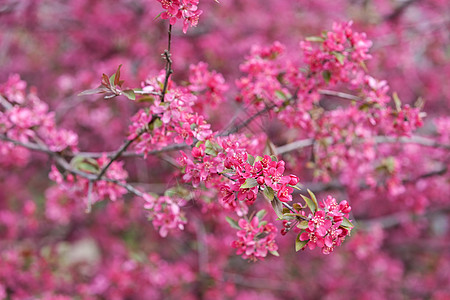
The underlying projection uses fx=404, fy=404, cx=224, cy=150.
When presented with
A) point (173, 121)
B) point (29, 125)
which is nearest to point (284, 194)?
point (173, 121)

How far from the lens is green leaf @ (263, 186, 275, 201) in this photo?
4.12 feet

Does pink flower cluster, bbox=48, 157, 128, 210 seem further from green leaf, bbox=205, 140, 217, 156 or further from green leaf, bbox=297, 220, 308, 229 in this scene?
green leaf, bbox=297, 220, 308, 229

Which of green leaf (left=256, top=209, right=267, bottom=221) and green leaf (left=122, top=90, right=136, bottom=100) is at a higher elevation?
green leaf (left=122, top=90, right=136, bottom=100)

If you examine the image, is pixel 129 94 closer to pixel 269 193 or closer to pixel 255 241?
pixel 269 193

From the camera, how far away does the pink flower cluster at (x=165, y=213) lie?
5.79 feet

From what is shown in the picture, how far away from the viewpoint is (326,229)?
126 centimetres

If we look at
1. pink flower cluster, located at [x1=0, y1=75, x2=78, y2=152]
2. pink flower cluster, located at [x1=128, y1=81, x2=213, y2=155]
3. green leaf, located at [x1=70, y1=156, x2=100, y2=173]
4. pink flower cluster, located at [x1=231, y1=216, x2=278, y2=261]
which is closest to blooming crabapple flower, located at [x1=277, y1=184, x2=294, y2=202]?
pink flower cluster, located at [x1=231, y1=216, x2=278, y2=261]

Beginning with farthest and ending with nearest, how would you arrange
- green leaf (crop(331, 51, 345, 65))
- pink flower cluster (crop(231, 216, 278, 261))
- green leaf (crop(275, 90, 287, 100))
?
green leaf (crop(275, 90, 287, 100)) < green leaf (crop(331, 51, 345, 65)) < pink flower cluster (crop(231, 216, 278, 261))

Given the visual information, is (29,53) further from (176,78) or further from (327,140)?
(327,140)

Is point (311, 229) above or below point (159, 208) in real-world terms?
below

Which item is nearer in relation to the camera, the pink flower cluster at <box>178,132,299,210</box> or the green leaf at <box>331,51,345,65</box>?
the pink flower cluster at <box>178,132,299,210</box>

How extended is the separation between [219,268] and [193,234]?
1.99 ft

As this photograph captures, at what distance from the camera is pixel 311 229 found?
1.25 meters

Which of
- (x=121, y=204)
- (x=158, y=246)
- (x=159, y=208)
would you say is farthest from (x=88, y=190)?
(x=158, y=246)
